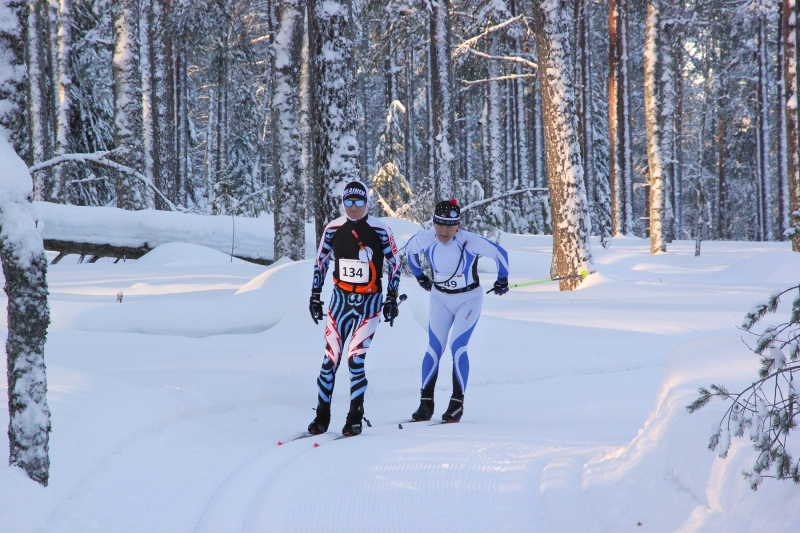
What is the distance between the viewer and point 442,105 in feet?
55.2

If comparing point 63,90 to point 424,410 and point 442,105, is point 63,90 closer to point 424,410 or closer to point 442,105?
point 442,105

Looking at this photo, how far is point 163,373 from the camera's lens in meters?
6.43

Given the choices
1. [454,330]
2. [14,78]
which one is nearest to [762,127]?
[454,330]

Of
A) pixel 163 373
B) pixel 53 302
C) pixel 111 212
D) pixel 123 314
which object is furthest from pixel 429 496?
pixel 111 212

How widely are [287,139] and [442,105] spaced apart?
4.95m

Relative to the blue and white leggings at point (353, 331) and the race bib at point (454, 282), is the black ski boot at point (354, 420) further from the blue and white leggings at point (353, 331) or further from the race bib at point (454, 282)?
the race bib at point (454, 282)

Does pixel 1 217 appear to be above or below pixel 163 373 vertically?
above

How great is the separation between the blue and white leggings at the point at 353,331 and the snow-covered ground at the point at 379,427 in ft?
1.80

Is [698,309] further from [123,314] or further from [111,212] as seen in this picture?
[111,212]

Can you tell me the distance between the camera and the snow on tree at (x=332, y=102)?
356 inches

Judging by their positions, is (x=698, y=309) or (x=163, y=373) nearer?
(x=163, y=373)

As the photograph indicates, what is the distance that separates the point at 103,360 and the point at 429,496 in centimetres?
418

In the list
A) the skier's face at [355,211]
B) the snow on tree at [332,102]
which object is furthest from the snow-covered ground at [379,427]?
the skier's face at [355,211]

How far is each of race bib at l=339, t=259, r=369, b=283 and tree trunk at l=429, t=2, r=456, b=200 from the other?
10.6 meters
